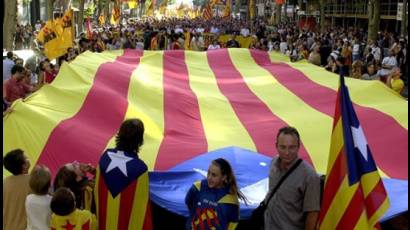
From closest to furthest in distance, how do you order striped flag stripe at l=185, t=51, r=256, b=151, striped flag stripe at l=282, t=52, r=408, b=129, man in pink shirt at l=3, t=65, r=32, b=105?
1. striped flag stripe at l=185, t=51, r=256, b=151
2. striped flag stripe at l=282, t=52, r=408, b=129
3. man in pink shirt at l=3, t=65, r=32, b=105

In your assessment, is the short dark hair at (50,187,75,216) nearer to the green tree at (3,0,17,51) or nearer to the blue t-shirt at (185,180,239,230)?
the blue t-shirt at (185,180,239,230)

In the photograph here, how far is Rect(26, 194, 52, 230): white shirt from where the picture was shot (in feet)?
12.3

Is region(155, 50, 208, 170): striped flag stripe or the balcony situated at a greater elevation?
the balcony

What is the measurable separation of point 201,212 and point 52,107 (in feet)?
9.99

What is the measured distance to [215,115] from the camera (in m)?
6.72

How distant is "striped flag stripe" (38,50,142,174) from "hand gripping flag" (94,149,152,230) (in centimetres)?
124

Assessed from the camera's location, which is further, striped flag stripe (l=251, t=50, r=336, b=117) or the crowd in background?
the crowd in background

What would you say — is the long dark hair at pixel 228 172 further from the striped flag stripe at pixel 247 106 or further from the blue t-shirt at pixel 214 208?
the striped flag stripe at pixel 247 106

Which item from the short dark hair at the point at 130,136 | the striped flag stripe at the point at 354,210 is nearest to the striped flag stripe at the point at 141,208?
the short dark hair at the point at 130,136

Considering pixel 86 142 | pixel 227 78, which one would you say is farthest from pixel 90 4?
pixel 86 142

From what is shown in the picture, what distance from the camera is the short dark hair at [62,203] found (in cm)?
356


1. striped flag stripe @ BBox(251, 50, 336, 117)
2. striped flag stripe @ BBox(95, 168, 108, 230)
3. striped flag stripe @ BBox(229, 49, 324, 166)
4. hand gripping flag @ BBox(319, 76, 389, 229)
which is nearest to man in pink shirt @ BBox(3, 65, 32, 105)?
striped flag stripe @ BBox(229, 49, 324, 166)

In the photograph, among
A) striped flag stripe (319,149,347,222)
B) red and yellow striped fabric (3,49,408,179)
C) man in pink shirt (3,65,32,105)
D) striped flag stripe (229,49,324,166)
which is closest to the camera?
striped flag stripe (319,149,347,222)

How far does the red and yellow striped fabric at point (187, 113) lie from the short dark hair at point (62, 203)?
150 centimetres
